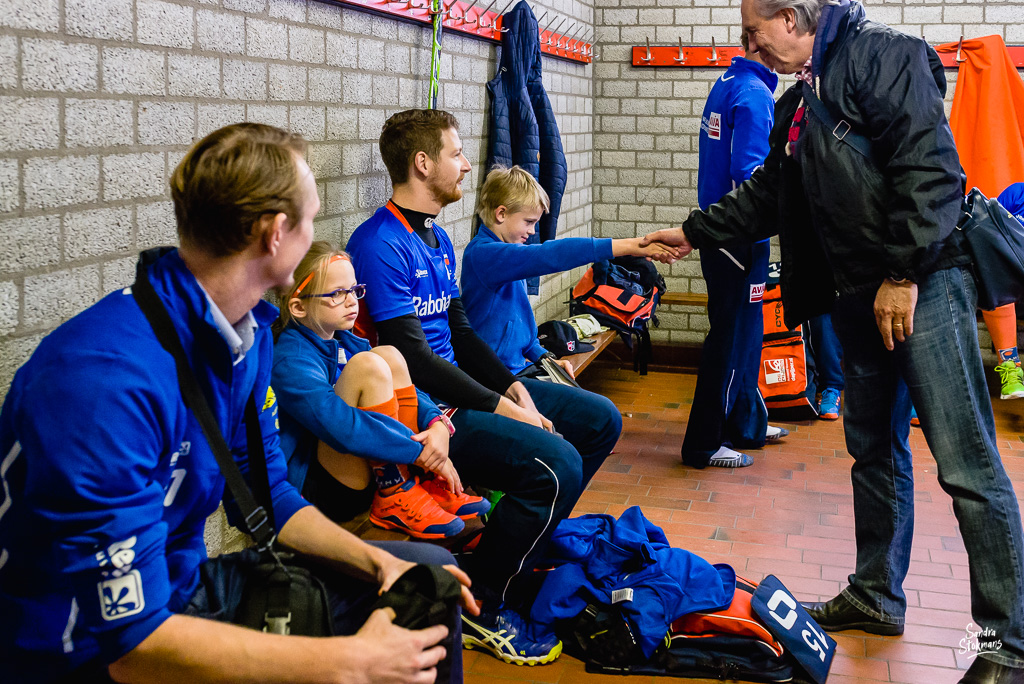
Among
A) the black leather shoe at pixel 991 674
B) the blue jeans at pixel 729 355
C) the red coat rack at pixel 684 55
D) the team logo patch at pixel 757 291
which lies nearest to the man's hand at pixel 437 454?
→ the black leather shoe at pixel 991 674

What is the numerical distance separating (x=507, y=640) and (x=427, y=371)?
→ 2.59ft

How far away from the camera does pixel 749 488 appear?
4086 millimetres

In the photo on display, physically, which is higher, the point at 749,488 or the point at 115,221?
the point at 115,221

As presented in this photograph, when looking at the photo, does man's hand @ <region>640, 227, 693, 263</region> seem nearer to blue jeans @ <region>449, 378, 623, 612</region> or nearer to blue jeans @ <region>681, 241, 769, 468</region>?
blue jeans @ <region>681, 241, 769, 468</region>

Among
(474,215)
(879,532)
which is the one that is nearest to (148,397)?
(879,532)

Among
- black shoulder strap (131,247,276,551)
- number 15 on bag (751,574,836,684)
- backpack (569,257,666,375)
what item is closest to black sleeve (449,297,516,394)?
number 15 on bag (751,574,836,684)

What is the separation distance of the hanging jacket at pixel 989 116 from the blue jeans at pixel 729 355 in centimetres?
223

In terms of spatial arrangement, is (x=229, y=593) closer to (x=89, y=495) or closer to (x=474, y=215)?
(x=89, y=495)

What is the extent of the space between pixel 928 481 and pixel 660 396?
1.80m

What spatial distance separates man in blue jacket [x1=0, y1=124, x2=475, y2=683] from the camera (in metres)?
A: 1.15

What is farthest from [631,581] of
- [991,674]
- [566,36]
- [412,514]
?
[566,36]

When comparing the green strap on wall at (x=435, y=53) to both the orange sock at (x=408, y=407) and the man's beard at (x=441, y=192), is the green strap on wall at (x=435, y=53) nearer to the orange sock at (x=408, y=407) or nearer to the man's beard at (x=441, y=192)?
the man's beard at (x=441, y=192)

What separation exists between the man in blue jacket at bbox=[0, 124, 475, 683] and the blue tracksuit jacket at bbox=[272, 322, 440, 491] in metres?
0.76

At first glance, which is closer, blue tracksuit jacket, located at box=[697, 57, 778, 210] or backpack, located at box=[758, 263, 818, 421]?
blue tracksuit jacket, located at box=[697, 57, 778, 210]
